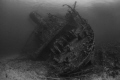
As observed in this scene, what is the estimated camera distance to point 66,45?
1003 centimetres

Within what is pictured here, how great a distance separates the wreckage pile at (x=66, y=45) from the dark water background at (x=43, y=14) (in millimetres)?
4453

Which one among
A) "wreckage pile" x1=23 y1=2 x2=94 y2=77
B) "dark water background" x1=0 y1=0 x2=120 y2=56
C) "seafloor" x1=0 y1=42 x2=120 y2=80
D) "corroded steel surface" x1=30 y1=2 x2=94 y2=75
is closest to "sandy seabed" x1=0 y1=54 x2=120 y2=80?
"seafloor" x1=0 y1=42 x2=120 y2=80

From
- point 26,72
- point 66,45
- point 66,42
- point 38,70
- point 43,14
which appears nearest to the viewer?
point 26,72

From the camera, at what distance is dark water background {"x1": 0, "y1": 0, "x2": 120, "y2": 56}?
15133 mm

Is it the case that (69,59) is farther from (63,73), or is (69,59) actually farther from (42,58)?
(42,58)

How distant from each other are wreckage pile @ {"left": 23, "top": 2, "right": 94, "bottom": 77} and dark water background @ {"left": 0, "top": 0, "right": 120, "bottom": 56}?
445 centimetres

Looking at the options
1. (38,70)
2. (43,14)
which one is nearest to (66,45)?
(38,70)

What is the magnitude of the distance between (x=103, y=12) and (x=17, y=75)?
17.5 meters

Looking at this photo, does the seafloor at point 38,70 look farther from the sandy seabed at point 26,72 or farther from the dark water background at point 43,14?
the dark water background at point 43,14

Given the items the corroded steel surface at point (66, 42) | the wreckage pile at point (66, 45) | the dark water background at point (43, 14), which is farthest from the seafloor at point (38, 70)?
the dark water background at point (43, 14)

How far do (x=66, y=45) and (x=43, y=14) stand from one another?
31.1ft

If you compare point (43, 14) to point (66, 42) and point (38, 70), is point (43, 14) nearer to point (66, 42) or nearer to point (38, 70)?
point (66, 42)

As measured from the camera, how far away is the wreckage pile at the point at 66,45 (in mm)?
8859

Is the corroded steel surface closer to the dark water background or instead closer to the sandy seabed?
the sandy seabed
